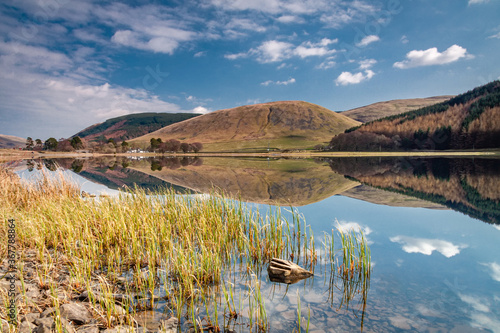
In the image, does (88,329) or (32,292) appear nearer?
(88,329)

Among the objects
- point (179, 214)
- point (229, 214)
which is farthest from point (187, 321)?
point (179, 214)

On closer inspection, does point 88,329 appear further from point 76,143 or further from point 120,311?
point 76,143

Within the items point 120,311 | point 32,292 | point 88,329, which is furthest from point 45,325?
point 32,292

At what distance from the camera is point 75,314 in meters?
5.01

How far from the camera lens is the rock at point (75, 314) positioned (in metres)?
4.95

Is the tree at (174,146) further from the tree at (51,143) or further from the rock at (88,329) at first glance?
the rock at (88,329)

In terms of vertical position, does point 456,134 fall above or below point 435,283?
above

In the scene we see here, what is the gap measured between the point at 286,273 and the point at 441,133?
410 ft

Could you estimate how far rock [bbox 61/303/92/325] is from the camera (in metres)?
4.95

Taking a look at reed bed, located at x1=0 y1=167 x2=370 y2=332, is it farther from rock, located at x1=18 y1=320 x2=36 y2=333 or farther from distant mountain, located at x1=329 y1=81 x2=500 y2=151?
distant mountain, located at x1=329 y1=81 x2=500 y2=151

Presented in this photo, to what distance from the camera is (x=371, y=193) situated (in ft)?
73.0

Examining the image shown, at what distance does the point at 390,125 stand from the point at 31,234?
15404 centimetres

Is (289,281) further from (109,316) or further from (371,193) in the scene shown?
(371,193)

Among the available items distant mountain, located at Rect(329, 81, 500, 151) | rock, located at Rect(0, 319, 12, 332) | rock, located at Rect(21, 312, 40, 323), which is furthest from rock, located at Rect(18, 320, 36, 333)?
distant mountain, located at Rect(329, 81, 500, 151)
